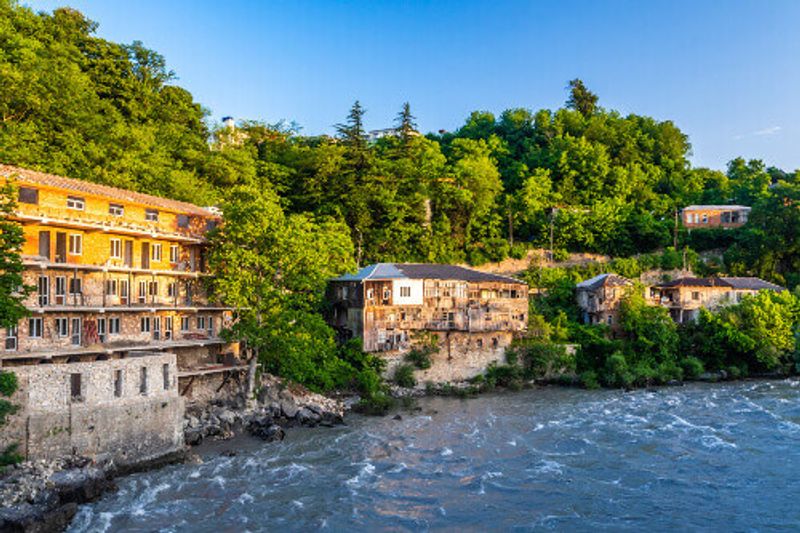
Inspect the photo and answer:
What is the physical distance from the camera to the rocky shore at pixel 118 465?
57.7ft

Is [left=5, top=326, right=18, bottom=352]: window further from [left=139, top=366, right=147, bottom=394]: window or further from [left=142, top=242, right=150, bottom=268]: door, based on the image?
[left=142, top=242, right=150, bottom=268]: door

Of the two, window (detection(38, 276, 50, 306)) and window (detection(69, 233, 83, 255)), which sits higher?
window (detection(69, 233, 83, 255))

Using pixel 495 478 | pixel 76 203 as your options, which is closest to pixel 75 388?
pixel 76 203

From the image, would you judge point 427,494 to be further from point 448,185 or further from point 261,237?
point 448,185

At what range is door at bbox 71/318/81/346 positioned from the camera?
1057 inches

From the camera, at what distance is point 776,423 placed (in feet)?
96.5

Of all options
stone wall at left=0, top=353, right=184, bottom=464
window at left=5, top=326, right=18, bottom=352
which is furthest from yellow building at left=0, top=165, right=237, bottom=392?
stone wall at left=0, top=353, right=184, bottom=464

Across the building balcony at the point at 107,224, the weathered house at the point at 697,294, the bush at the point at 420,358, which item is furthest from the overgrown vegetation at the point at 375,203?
the weathered house at the point at 697,294

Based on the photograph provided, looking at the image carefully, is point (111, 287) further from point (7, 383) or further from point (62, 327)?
point (7, 383)

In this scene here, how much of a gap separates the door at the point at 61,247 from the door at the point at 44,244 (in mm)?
397

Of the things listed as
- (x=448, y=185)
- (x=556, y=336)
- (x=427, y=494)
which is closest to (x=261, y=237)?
(x=427, y=494)

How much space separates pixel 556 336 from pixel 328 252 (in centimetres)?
1717

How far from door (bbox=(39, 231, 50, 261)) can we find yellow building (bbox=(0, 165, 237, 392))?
4cm

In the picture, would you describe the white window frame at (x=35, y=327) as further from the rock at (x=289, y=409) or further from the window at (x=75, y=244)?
the rock at (x=289, y=409)
